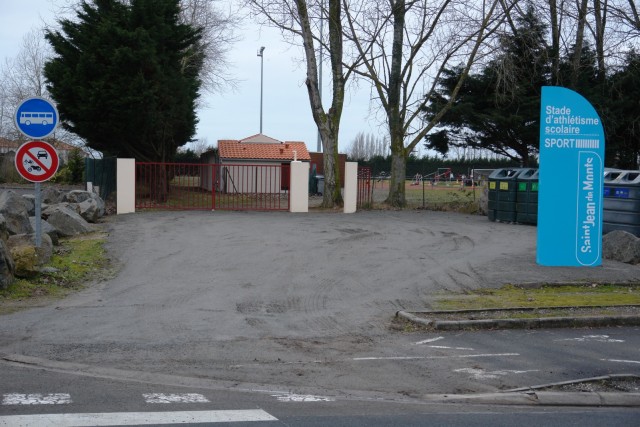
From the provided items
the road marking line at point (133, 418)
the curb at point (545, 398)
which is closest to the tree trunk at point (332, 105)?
the curb at point (545, 398)

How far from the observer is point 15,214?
16000 mm

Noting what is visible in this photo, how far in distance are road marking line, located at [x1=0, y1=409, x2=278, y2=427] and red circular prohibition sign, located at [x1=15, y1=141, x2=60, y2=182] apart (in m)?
7.37

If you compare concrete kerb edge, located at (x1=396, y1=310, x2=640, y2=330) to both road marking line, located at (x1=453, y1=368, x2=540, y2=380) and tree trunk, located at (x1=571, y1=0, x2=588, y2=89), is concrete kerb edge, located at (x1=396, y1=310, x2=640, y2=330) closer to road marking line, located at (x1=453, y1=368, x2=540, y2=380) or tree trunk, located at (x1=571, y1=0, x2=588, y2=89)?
road marking line, located at (x1=453, y1=368, x2=540, y2=380)

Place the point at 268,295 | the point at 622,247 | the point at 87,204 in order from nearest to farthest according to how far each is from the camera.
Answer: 1. the point at 268,295
2. the point at 622,247
3. the point at 87,204

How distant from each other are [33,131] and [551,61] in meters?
28.0

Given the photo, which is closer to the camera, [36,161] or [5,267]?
[5,267]

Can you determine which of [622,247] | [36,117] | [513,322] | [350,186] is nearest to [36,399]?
[513,322]

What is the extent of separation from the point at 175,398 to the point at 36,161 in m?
7.37

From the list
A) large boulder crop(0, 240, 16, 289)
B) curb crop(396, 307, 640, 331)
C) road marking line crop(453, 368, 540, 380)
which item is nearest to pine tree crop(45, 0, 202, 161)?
large boulder crop(0, 240, 16, 289)

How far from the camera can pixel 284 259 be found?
15.6 metres

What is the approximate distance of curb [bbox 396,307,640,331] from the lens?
1017 centimetres

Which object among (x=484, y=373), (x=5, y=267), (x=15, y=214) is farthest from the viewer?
(x=15, y=214)

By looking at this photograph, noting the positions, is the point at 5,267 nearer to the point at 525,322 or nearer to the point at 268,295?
the point at 268,295

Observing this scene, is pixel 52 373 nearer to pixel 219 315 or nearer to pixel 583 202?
pixel 219 315
